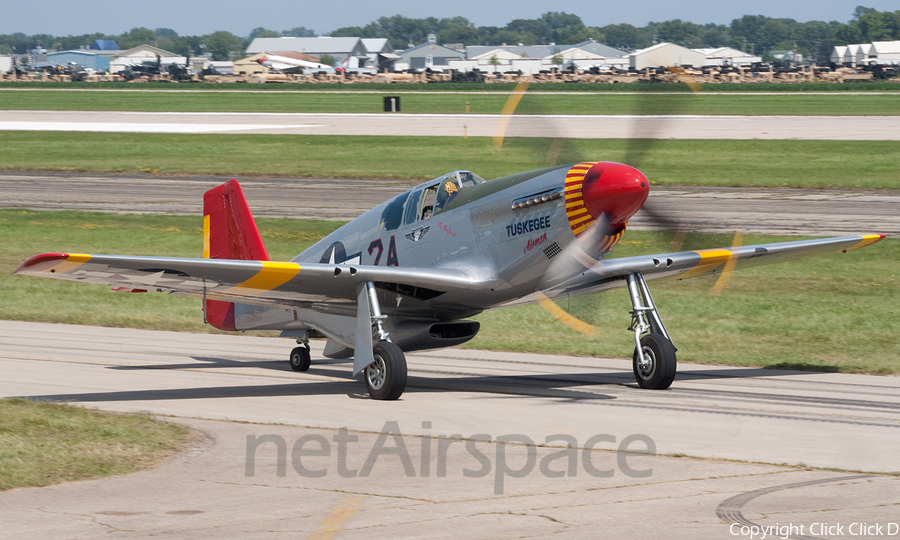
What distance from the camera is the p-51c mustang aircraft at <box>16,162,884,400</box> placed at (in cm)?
1210

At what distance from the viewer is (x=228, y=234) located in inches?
637

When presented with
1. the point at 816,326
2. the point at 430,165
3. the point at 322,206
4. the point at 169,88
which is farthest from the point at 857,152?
the point at 169,88

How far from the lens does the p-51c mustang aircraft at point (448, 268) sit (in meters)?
12.1

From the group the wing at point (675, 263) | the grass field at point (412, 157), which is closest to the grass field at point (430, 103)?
the grass field at point (412, 157)

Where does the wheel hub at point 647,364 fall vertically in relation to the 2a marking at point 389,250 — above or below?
below

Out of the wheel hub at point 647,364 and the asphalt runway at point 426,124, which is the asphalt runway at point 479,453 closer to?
the wheel hub at point 647,364

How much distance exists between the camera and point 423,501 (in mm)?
8211

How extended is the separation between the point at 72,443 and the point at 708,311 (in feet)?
43.2

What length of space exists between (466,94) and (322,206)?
7038 centimetres

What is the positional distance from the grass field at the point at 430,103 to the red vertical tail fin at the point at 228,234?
169 feet

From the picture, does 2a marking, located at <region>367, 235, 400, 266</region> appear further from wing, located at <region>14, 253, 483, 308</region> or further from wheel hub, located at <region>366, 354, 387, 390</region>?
wheel hub, located at <region>366, 354, 387, 390</region>

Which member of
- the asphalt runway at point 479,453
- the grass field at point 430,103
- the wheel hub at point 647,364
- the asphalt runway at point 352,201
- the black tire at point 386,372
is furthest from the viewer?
the grass field at point 430,103

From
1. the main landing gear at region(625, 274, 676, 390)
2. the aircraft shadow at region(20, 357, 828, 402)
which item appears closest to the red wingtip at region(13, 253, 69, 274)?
the aircraft shadow at region(20, 357, 828, 402)

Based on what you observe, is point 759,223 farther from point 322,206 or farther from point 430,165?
point 430,165
